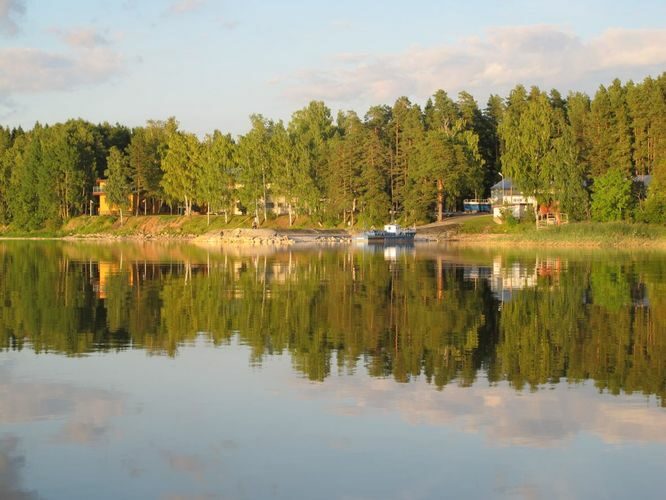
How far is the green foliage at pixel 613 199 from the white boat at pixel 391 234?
23586mm

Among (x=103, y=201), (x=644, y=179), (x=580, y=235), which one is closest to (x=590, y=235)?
(x=580, y=235)

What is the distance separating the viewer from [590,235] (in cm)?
9694

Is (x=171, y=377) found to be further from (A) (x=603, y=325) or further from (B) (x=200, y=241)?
(B) (x=200, y=241)

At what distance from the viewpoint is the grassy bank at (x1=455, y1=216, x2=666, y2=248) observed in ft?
309

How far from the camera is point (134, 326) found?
103 feet

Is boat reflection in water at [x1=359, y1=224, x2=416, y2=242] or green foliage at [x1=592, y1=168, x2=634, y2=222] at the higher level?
A: green foliage at [x1=592, y1=168, x2=634, y2=222]

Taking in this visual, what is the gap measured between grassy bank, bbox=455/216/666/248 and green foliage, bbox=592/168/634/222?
439 centimetres

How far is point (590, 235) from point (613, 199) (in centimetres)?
797

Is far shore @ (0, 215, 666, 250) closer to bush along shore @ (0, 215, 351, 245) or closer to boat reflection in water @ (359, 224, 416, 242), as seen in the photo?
bush along shore @ (0, 215, 351, 245)

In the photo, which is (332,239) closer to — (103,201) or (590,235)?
(590,235)

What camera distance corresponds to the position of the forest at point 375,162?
109250mm

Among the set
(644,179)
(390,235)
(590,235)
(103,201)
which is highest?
(644,179)

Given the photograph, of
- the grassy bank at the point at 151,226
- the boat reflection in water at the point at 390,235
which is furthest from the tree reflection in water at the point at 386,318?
the grassy bank at the point at 151,226

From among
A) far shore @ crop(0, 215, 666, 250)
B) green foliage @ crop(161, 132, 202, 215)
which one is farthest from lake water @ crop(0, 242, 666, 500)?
green foliage @ crop(161, 132, 202, 215)
